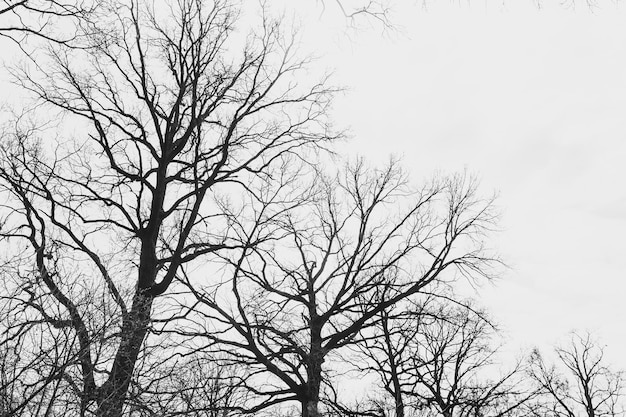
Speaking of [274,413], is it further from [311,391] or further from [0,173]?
[0,173]

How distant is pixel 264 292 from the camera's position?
16141 mm

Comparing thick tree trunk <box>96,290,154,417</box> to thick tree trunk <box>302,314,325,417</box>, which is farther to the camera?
thick tree trunk <box>302,314,325,417</box>

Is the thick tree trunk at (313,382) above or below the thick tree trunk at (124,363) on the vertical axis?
above

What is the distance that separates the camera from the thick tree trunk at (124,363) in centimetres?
694

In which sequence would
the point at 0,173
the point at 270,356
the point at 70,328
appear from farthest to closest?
1. the point at 270,356
2. the point at 0,173
3. the point at 70,328

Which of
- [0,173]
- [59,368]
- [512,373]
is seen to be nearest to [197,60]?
[0,173]

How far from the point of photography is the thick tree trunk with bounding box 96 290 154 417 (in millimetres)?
6941

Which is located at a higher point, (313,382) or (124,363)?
(313,382)

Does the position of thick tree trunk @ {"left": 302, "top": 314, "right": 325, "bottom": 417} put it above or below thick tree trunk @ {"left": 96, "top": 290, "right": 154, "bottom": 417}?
above

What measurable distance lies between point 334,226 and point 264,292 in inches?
144

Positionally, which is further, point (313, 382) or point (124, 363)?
point (313, 382)

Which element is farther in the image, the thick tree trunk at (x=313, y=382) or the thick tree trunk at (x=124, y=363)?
the thick tree trunk at (x=313, y=382)

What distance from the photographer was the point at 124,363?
789cm

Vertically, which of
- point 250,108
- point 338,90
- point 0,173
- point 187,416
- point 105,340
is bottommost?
point 105,340
